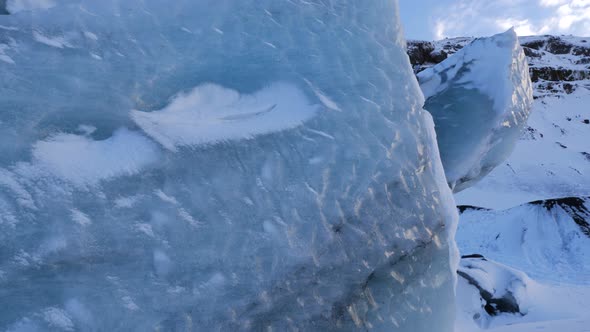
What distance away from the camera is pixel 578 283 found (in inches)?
199

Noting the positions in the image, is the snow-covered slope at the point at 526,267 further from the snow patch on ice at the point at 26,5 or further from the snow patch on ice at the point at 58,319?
the snow patch on ice at the point at 26,5

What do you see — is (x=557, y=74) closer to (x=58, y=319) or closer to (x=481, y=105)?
(x=481, y=105)

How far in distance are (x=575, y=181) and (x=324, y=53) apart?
508 inches

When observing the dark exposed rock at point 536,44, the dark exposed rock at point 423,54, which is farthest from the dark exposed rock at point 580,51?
the dark exposed rock at point 423,54

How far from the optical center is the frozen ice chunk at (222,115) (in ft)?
3.49

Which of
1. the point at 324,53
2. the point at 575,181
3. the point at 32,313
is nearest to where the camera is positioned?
the point at 32,313

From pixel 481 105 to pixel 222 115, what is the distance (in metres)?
2.18

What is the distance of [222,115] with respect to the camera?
1197 mm

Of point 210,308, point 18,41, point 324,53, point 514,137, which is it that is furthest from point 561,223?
point 18,41

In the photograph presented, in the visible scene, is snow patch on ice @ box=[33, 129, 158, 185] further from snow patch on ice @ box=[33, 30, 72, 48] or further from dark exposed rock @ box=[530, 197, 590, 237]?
dark exposed rock @ box=[530, 197, 590, 237]

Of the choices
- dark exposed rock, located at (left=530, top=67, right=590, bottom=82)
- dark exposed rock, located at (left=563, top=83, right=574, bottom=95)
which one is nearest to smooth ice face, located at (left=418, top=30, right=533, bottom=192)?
dark exposed rock, located at (left=563, top=83, right=574, bottom=95)

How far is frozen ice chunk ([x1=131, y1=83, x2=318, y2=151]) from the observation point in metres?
1.06

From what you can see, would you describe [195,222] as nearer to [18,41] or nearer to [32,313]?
[32,313]

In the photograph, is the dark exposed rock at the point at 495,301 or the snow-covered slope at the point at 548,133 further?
the snow-covered slope at the point at 548,133
